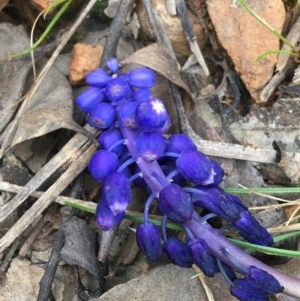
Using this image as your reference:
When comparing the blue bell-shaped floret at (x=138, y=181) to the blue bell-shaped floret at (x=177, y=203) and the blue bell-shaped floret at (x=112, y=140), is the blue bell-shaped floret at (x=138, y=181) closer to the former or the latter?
the blue bell-shaped floret at (x=112, y=140)

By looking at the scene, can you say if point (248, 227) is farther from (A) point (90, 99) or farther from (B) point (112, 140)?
(A) point (90, 99)

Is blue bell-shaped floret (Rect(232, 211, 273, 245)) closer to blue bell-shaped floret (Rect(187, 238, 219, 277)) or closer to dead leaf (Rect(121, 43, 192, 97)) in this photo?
blue bell-shaped floret (Rect(187, 238, 219, 277))

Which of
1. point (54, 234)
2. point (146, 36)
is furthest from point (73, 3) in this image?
point (54, 234)

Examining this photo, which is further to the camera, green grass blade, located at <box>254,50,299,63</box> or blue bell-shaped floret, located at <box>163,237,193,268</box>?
green grass blade, located at <box>254,50,299,63</box>

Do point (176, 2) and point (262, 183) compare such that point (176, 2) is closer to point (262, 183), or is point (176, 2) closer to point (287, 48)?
point (287, 48)

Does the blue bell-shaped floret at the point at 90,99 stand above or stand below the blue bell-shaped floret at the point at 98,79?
below

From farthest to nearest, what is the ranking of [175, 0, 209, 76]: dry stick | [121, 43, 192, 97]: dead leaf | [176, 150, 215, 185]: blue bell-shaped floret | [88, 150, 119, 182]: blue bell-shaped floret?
[175, 0, 209, 76]: dry stick
[121, 43, 192, 97]: dead leaf
[88, 150, 119, 182]: blue bell-shaped floret
[176, 150, 215, 185]: blue bell-shaped floret

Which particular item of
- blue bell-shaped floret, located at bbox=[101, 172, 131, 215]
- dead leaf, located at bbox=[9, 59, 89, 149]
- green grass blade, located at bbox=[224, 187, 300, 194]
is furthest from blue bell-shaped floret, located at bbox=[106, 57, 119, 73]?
green grass blade, located at bbox=[224, 187, 300, 194]

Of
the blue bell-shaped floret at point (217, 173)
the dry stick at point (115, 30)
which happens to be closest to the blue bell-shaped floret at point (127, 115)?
the blue bell-shaped floret at point (217, 173)
